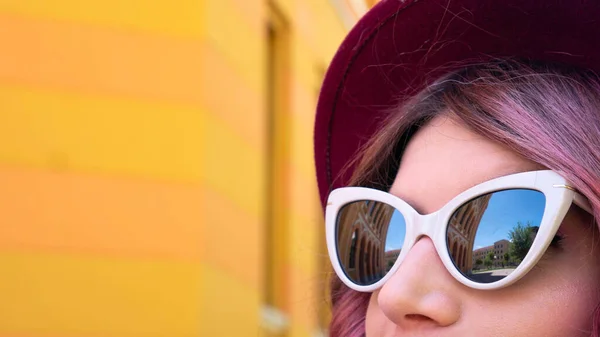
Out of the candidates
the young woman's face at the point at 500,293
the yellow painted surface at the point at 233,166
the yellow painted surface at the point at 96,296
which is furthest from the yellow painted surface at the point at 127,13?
the young woman's face at the point at 500,293

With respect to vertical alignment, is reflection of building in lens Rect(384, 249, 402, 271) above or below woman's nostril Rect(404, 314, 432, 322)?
above

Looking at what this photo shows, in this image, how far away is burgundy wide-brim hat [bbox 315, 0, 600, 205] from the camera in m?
1.57

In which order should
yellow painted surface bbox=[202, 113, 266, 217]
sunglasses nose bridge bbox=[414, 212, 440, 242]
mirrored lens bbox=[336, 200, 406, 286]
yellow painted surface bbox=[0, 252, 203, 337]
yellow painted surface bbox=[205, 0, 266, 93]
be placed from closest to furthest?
sunglasses nose bridge bbox=[414, 212, 440, 242] < mirrored lens bbox=[336, 200, 406, 286] < yellow painted surface bbox=[0, 252, 203, 337] < yellow painted surface bbox=[202, 113, 266, 217] < yellow painted surface bbox=[205, 0, 266, 93]

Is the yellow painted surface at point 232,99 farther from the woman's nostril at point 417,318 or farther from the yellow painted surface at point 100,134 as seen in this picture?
the woman's nostril at point 417,318

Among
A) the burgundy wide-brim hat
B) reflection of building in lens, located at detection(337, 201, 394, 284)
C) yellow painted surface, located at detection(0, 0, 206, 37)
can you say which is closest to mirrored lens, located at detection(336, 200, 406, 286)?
reflection of building in lens, located at detection(337, 201, 394, 284)

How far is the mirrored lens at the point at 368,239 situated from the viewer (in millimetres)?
1583

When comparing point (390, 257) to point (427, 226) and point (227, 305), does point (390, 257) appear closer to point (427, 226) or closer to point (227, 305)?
point (427, 226)

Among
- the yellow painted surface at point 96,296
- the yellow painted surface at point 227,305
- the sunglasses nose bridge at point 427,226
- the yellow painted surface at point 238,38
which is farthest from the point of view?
the yellow painted surface at point 238,38

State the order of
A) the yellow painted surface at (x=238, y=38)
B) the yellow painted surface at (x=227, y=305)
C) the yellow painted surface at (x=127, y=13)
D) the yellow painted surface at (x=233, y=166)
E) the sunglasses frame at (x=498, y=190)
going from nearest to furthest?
the sunglasses frame at (x=498, y=190)
the yellow painted surface at (x=127, y=13)
the yellow painted surface at (x=227, y=305)
the yellow painted surface at (x=233, y=166)
the yellow painted surface at (x=238, y=38)

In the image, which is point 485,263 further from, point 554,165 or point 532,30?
point 532,30

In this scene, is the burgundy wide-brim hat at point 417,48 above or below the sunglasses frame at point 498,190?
above

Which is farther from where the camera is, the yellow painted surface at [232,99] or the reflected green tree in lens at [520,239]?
the yellow painted surface at [232,99]

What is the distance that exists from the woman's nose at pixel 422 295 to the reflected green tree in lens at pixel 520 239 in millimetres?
104

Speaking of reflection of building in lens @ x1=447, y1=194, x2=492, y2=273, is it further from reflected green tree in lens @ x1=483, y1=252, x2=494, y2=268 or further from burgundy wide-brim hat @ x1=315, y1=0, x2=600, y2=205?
burgundy wide-brim hat @ x1=315, y1=0, x2=600, y2=205
